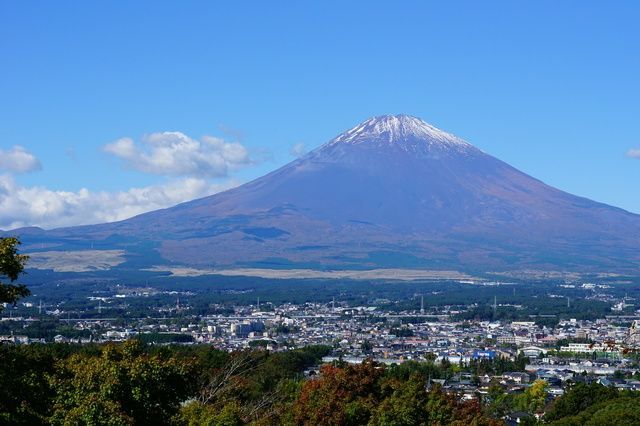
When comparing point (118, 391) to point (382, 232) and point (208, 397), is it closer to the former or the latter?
point (208, 397)

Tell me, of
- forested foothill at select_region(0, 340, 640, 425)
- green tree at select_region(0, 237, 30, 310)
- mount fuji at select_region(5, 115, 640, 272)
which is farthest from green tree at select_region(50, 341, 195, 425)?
mount fuji at select_region(5, 115, 640, 272)

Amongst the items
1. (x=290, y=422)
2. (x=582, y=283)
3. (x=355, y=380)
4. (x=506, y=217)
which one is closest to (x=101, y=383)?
(x=290, y=422)

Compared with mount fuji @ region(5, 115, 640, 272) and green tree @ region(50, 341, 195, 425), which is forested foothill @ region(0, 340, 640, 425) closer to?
green tree @ region(50, 341, 195, 425)

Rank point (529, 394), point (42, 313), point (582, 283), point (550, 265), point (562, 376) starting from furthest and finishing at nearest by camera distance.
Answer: point (550, 265)
point (582, 283)
point (42, 313)
point (562, 376)
point (529, 394)

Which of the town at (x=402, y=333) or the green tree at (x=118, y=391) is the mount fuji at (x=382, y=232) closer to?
the town at (x=402, y=333)

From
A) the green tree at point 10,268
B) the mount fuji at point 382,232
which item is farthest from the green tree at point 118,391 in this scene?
the mount fuji at point 382,232

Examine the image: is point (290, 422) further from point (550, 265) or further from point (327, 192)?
point (327, 192)
